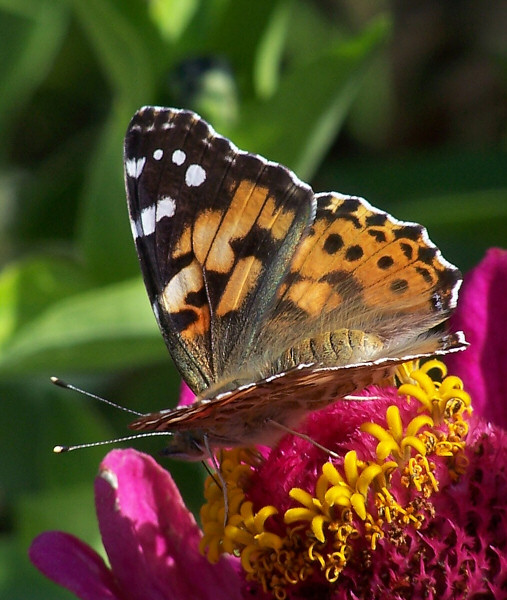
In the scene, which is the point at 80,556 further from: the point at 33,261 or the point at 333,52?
the point at 333,52

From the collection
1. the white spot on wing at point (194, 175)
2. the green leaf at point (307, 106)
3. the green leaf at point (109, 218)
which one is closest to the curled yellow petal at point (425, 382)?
the white spot on wing at point (194, 175)

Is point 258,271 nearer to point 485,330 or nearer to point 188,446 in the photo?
point 188,446

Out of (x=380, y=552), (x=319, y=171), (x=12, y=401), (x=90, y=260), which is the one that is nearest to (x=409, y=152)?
(x=319, y=171)

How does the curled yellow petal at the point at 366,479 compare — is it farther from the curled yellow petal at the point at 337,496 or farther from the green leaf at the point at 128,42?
the green leaf at the point at 128,42

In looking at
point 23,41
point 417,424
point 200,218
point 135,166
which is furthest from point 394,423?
point 23,41

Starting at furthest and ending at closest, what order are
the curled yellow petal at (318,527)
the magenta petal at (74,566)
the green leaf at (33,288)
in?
the green leaf at (33,288), the magenta petal at (74,566), the curled yellow petal at (318,527)
